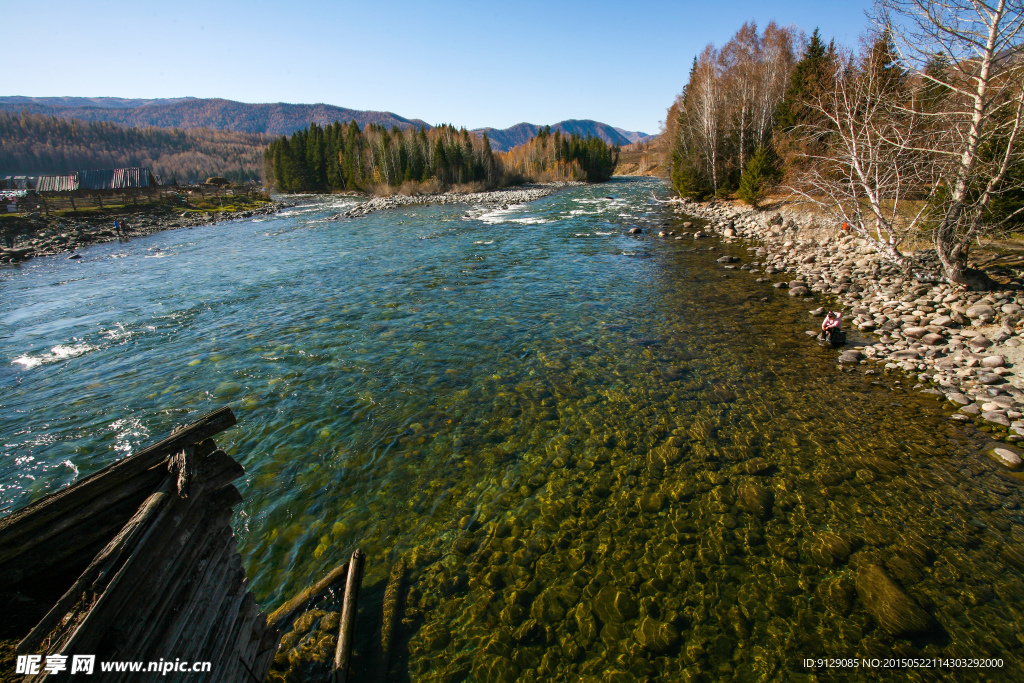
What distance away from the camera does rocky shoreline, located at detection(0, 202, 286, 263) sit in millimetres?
31781

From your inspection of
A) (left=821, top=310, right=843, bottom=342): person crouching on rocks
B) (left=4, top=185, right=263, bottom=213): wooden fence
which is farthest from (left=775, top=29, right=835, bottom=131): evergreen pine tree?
(left=4, top=185, right=263, bottom=213): wooden fence

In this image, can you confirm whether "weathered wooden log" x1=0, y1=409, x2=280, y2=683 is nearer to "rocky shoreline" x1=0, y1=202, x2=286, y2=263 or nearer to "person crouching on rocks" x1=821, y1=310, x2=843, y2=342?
"person crouching on rocks" x1=821, y1=310, x2=843, y2=342

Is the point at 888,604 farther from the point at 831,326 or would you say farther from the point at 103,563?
the point at 831,326

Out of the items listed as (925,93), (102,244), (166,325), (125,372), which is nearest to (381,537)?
(125,372)

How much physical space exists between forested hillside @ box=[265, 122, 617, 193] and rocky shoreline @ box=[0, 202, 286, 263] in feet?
109

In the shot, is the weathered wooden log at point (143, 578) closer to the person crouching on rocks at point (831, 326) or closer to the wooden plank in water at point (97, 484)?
the wooden plank in water at point (97, 484)

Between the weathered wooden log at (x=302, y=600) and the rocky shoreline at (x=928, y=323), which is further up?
the rocky shoreline at (x=928, y=323)

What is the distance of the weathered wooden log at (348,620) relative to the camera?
4.10 metres

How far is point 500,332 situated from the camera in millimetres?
13641

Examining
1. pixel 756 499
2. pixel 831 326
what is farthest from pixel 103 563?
pixel 831 326

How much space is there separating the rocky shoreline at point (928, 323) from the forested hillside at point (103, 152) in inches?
6313

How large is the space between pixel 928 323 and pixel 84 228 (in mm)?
62193

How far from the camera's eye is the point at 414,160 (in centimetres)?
7894

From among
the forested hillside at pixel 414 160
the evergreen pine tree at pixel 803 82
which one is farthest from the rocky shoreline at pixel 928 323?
the forested hillside at pixel 414 160
